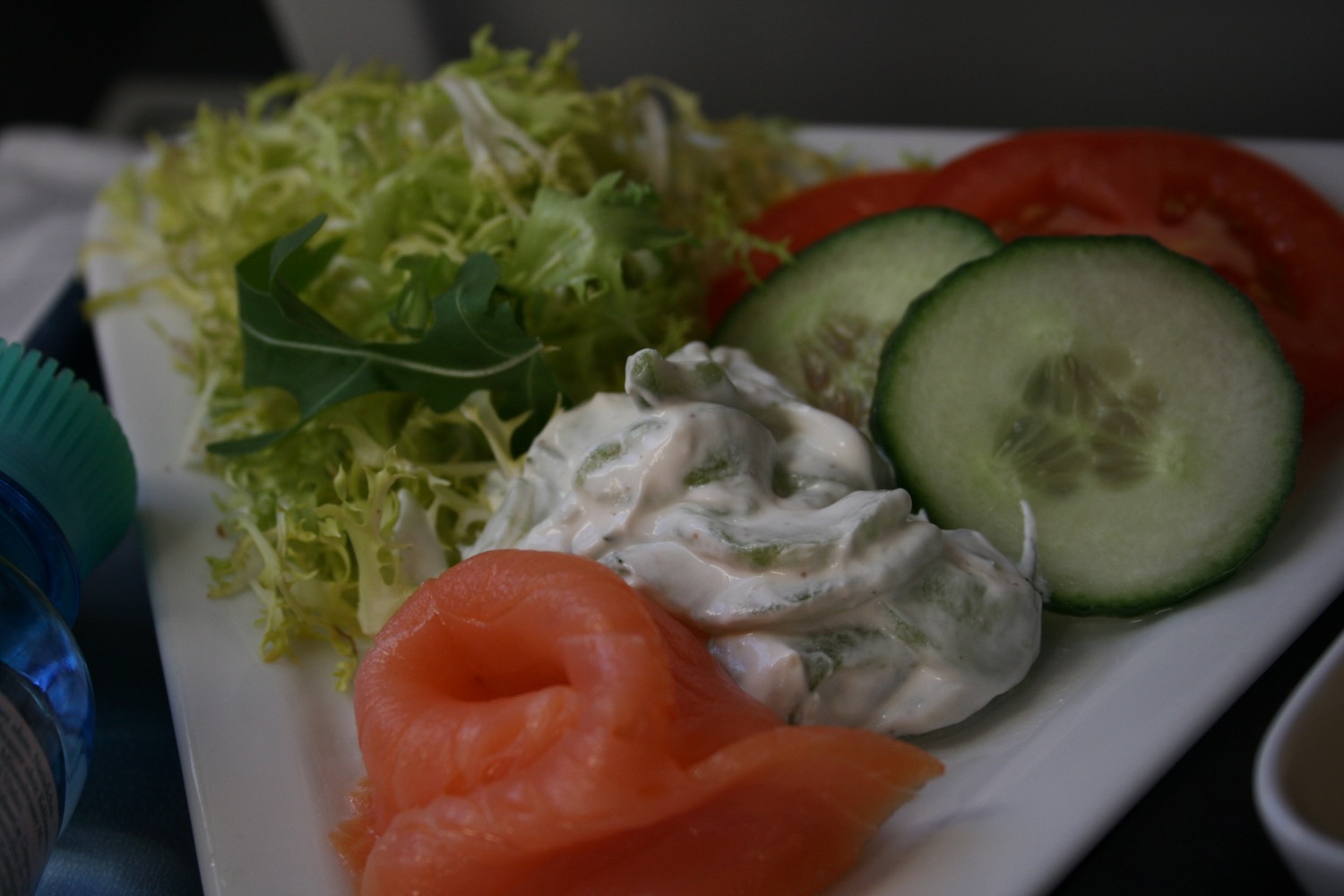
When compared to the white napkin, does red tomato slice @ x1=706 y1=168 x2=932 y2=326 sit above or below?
above

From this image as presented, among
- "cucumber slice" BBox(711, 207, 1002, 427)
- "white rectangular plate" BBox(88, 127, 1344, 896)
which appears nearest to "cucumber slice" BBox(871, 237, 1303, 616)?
"white rectangular plate" BBox(88, 127, 1344, 896)

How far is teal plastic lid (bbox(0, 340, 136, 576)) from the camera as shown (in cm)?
147

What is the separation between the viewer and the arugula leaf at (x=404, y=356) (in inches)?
64.1

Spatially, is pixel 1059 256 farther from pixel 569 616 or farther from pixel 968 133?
pixel 968 133

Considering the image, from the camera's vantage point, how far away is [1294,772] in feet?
3.29

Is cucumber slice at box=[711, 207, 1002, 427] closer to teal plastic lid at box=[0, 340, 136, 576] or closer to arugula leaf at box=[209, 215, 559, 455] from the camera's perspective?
arugula leaf at box=[209, 215, 559, 455]

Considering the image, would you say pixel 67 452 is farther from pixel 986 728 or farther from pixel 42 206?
pixel 42 206

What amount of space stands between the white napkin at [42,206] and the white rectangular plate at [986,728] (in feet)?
3.87

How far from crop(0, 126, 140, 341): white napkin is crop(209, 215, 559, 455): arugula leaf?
92cm

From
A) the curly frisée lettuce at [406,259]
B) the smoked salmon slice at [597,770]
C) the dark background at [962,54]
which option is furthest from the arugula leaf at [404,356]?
the dark background at [962,54]

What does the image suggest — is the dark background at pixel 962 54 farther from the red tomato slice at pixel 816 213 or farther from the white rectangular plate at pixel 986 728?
the white rectangular plate at pixel 986 728

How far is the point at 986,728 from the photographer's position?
1.29 m

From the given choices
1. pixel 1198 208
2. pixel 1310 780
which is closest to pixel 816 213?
pixel 1198 208

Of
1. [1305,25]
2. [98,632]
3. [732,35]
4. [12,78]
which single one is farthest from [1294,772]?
[12,78]
